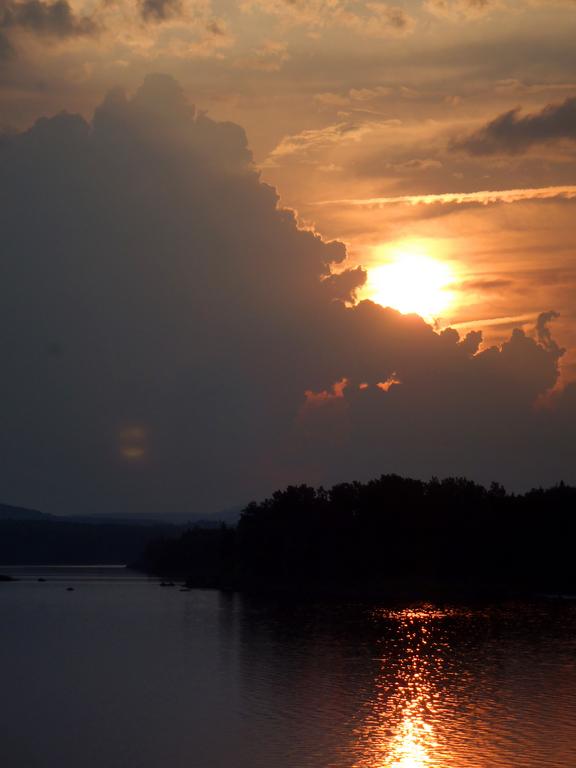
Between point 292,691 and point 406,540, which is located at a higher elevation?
point 406,540

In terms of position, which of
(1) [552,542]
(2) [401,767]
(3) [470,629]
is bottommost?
(2) [401,767]

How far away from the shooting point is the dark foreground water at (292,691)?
1490 inches

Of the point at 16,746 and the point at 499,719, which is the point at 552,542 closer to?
Result: the point at 499,719

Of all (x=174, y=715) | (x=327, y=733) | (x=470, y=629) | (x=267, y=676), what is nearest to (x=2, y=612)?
(x=470, y=629)

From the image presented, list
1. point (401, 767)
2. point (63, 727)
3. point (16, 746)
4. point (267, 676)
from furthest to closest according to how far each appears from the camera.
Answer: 1. point (267, 676)
2. point (63, 727)
3. point (16, 746)
4. point (401, 767)

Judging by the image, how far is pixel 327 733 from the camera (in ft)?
133

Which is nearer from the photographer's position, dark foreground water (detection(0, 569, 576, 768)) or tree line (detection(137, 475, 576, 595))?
dark foreground water (detection(0, 569, 576, 768))

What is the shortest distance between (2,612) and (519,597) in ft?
172

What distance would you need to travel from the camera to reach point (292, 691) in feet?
167

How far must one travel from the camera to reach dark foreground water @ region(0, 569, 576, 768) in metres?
37.8

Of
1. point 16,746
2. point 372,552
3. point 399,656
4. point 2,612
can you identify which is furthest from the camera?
point 372,552

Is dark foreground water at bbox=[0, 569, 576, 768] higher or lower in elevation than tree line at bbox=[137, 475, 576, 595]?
lower

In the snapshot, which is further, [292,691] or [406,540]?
[406,540]

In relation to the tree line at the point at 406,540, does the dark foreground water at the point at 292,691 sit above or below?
below
